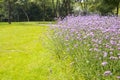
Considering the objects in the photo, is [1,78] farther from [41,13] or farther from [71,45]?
[41,13]

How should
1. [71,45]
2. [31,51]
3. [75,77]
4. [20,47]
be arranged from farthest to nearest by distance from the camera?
[20,47]
[31,51]
[71,45]
[75,77]

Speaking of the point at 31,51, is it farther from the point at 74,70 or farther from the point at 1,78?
the point at 74,70

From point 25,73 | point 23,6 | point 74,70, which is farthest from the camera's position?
point 23,6

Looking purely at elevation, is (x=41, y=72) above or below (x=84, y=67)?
below

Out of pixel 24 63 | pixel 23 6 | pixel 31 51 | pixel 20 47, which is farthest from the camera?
pixel 23 6

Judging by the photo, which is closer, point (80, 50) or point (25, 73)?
point (80, 50)

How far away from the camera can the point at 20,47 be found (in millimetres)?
10797

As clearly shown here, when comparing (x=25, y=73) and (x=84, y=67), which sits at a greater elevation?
(x=84, y=67)

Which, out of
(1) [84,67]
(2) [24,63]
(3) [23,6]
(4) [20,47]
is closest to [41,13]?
(3) [23,6]

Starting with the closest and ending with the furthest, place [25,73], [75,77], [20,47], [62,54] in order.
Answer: [75,77] → [25,73] → [62,54] → [20,47]

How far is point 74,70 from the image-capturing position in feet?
18.4

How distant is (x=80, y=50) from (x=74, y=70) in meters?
0.48

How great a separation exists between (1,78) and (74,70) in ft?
6.10

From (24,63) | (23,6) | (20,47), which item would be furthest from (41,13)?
(24,63)
